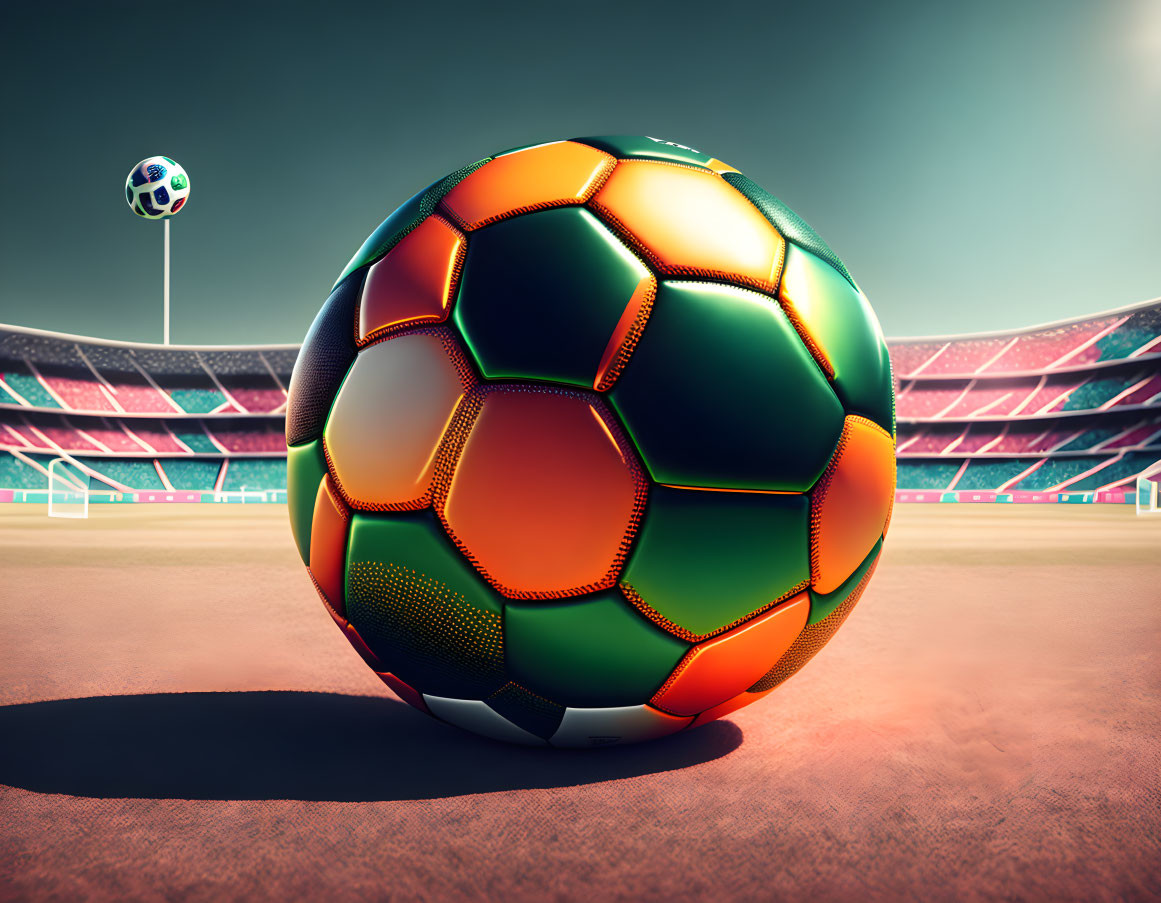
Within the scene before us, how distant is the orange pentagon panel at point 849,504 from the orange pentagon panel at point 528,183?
2.71ft

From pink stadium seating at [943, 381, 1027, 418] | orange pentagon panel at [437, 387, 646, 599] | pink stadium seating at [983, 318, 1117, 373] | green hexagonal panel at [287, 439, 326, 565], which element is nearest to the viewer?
orange pentagon panel at [437, 387, 646, 599]

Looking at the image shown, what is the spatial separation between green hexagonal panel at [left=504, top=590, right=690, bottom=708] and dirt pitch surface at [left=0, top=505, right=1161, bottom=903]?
0.65ft

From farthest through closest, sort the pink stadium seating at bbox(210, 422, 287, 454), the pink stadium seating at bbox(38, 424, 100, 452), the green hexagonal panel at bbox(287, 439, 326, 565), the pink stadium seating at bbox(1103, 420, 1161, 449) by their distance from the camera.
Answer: the pink stadium seating at bbox(210, 422, 287, 454), the pink stadium seating at bbox(38, 424, 100, 452), the pink stadium seating at bbox(1103, 420, 1161, 449), the green hexagonal panel at bbox(287, 439, 326, 565)

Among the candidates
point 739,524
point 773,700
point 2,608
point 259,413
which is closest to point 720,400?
point 739,524

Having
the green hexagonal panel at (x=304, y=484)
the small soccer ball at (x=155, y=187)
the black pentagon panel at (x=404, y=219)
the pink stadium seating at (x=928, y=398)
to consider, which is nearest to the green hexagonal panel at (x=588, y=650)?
the green hexagonal panel at (x=304, y=484)

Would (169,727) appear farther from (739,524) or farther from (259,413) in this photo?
(259,413)

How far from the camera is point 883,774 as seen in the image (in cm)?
168

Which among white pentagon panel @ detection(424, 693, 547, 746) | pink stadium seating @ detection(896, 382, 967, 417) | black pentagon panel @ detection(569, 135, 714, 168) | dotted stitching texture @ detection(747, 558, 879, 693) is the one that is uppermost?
black pentagon panel @ detection(569, 135, 714, 168)

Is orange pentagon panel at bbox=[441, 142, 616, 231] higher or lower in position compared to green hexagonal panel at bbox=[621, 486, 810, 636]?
higher

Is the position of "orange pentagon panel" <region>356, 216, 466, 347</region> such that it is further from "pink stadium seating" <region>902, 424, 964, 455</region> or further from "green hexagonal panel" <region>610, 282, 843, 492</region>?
"pink stadium seating" <region>902, 424, 964, 455</region>

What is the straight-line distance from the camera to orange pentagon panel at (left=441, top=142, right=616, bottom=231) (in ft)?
5.55

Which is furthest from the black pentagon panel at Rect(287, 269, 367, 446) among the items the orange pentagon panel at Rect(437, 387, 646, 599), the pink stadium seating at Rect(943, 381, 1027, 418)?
the pink stadium seating at Rect(943, 381, 1027, 418)

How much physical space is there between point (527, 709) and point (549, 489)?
1.75 feet

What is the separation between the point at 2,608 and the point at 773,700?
12.4ft
